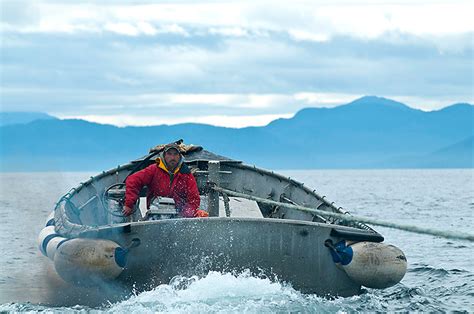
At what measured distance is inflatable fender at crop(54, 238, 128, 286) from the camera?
13.6m

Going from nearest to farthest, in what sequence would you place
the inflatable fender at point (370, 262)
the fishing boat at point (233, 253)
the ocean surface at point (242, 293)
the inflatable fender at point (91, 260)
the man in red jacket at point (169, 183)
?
the ocean surface at point (242, 293) → the inflatable fender at point (91, 260) → the fishing boat at point (233, 253) → the inflatable fender at point (370, 262) → the man in red jacket at point (169, 183)

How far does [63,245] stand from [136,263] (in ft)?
4.11

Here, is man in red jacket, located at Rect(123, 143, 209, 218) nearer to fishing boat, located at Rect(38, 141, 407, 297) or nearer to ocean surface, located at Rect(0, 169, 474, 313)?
fishing boat, located at Rect(38, 141, 407, 297)

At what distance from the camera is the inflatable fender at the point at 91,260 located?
13633 millimetres

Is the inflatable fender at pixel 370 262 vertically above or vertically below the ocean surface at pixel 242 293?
above

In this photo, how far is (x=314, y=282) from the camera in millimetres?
14438

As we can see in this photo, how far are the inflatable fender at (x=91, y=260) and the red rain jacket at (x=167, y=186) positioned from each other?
8.40ft

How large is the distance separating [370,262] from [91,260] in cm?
442

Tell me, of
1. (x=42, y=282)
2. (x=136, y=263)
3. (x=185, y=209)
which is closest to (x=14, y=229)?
(x=42, y=282)

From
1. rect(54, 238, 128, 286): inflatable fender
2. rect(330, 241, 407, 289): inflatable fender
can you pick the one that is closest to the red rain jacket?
rect(54, 238, 128, 286): inflatable fender

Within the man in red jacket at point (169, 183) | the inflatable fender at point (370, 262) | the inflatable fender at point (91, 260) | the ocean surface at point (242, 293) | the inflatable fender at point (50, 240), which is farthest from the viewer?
the man in red jacket at point (169, 183)

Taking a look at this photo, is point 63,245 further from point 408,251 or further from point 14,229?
point 14,229

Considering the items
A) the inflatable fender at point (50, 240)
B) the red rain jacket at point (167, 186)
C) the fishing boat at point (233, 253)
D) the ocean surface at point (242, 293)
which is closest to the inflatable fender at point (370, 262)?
the fishing boat at point (233, 253)

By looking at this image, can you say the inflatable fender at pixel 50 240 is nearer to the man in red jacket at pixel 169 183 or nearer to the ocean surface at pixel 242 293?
the ocean surface at pixel 242 293
